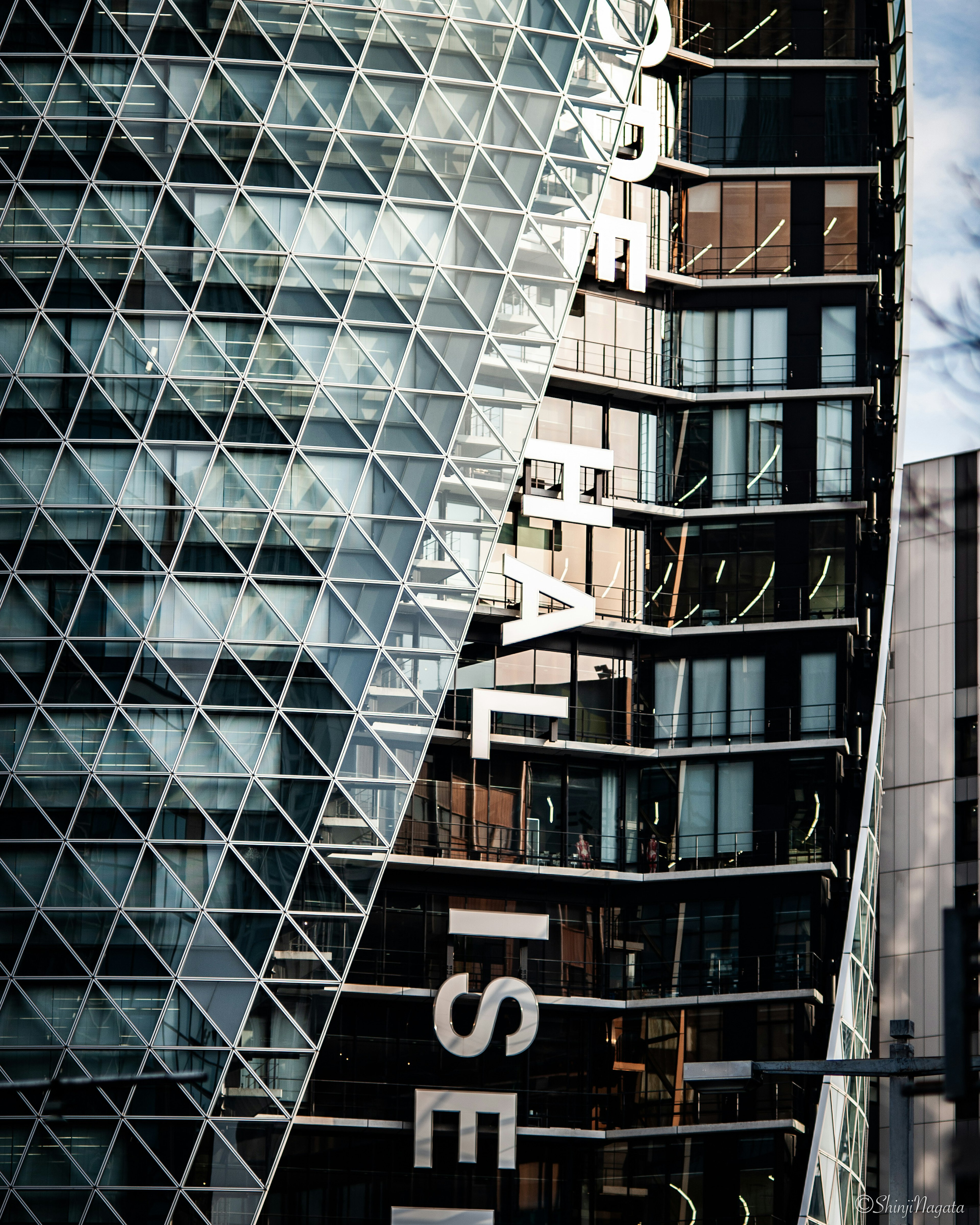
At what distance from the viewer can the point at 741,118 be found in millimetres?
59469

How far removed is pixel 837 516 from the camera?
56.4 metres

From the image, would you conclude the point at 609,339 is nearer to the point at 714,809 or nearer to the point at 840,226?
the point at 840,226

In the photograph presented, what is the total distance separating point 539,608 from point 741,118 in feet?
60.3

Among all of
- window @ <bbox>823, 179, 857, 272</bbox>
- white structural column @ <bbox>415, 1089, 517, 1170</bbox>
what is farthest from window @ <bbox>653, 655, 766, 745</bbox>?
window @ <bbox>823, 179, 857, 272</bbox>

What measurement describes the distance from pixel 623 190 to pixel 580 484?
10.3m

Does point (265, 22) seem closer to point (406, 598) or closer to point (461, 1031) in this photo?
point (406, 598)

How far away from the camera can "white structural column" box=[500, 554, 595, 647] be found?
53.2 meters

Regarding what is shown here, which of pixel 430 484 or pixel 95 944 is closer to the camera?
pixel 95 944

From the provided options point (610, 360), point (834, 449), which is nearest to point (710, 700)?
point (834, 449)

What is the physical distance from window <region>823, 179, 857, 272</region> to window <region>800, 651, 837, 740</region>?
12.9 meters

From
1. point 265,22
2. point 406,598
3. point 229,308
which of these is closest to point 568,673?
point 406,598

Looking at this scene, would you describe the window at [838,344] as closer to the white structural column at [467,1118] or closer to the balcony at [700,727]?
the balcony at [700,727]

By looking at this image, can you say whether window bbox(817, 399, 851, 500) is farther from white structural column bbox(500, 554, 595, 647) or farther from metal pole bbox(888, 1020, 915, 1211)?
metal pole bbox(888, 1020, 915, 1211)

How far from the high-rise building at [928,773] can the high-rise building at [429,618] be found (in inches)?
371
